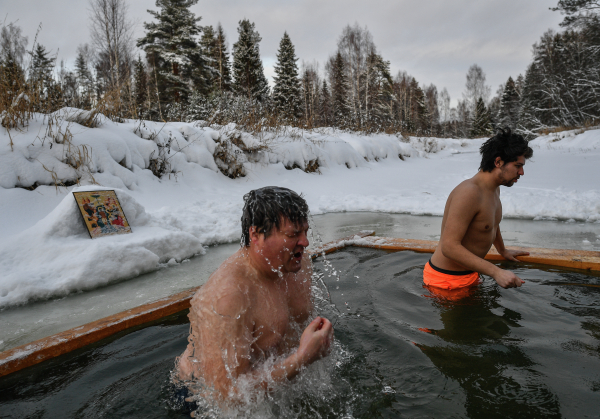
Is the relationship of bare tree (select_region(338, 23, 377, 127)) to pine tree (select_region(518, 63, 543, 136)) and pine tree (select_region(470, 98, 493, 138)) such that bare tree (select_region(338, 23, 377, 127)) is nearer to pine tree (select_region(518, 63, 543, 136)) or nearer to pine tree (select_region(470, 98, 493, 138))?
pine tree (select_region(518, 63, 543, 136))

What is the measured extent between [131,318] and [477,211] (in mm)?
2360

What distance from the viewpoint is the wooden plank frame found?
169 cm

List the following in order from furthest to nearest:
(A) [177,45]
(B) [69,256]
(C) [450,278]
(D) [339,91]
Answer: (D) [339,91] < (A) [177,45] < (B) [69,256] < (C) [450,278]

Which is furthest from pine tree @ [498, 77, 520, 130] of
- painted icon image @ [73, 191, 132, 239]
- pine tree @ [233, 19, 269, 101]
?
painted icon image @ [73, 191, 132, 239]

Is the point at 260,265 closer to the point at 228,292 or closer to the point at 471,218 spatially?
the point at 228,292

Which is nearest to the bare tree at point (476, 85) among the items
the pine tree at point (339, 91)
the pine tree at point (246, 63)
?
the pine tree at point (339, 91)

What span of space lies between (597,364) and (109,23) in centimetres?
2056

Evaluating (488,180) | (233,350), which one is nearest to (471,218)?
(488,180)

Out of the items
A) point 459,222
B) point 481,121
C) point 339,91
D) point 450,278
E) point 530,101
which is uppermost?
point 339,91

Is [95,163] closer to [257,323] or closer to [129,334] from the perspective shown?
[129,334]

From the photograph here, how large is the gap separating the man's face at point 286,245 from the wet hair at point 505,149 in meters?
1.74

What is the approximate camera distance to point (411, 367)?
5.45ft

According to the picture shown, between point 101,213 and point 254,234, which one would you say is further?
point 101,213

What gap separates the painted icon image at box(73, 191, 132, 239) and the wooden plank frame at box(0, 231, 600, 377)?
1.53 metres
